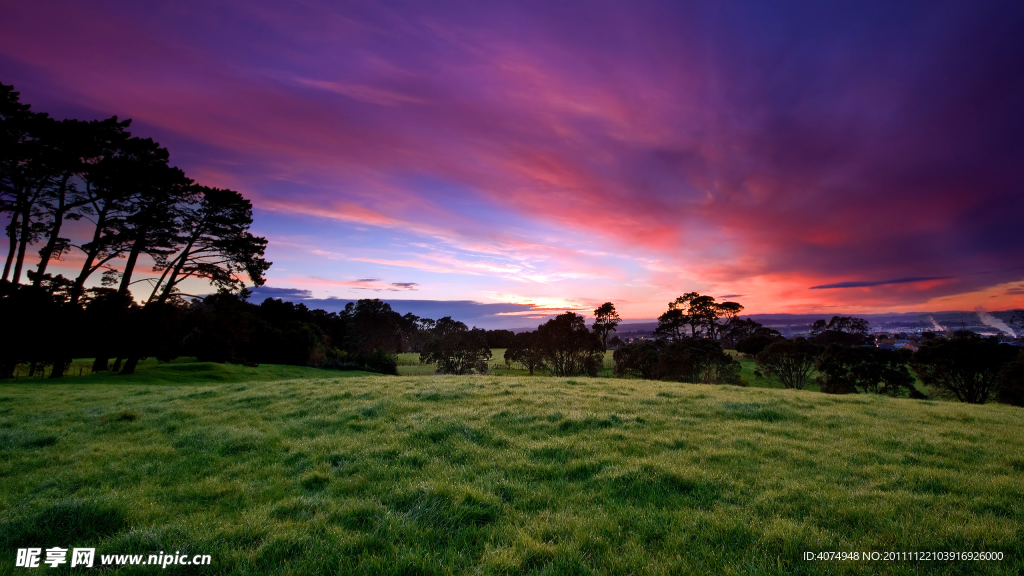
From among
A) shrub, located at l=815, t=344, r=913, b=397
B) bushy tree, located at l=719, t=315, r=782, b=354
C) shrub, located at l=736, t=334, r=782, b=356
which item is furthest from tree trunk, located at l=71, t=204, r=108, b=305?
bushy tree, located at l=719, t=315, r=782, b=354

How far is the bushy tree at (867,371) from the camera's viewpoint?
176ft

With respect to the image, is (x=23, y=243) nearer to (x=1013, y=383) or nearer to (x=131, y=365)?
(x=131, y=365)

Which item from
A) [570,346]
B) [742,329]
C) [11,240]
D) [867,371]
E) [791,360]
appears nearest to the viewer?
[11,240]

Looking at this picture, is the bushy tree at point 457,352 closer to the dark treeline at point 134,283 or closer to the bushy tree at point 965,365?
the dark treeline at point 134,283

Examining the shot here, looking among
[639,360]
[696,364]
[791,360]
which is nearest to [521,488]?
[696,364]

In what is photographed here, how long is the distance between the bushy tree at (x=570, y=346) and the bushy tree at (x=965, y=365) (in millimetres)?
50473

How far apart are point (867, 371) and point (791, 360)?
11.5 m

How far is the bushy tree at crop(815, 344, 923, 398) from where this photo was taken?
53500 mm

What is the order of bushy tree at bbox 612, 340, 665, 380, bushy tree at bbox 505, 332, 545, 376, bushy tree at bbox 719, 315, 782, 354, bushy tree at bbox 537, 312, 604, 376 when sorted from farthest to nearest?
bushy tree at bbox 719, 315, 782, 354 < bushy tree at bbox 505, 332, 545, 376 < bushy tree at bbox 537, 312, 604, 376 < bushy tree at bbox 612, 340, 665, 380

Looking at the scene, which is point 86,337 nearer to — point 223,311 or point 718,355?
point 223,311

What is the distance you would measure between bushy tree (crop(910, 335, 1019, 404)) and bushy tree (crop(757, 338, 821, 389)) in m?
13.0

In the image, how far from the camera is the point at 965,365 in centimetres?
4972

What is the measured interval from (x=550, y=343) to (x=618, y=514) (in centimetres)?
8266

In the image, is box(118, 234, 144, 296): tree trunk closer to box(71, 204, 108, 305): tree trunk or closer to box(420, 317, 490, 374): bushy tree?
box(71, 204, 108, 305): tree trunk
